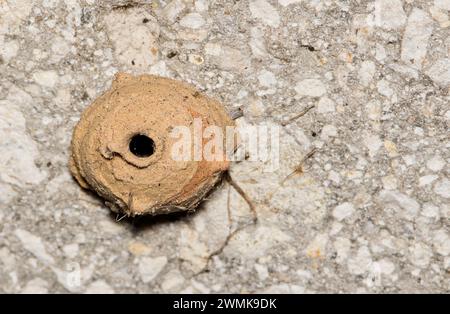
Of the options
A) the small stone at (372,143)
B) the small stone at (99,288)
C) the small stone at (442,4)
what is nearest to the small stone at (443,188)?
the small stone at (372,143)

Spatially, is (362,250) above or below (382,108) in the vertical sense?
below

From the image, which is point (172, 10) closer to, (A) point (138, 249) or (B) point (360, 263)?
(A) point (138, 249)

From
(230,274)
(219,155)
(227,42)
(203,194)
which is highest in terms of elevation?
(227,42)

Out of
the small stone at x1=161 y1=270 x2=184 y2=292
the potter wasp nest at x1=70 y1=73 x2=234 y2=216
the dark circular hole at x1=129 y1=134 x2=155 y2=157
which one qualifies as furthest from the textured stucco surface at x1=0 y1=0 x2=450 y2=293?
the dark circular hole at x1=129 y1=134 x2=155 y2=157

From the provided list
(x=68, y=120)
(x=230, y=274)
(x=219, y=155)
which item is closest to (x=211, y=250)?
(x=230, y=274)

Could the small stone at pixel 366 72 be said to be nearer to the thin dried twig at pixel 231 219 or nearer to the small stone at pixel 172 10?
the thin dried twig at pixel 231 219

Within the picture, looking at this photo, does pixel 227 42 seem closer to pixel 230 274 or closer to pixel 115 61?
pixel 115 61

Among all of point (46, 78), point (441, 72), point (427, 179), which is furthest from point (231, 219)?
point (441, 72)

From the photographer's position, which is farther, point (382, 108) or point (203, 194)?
point (382, 108)
